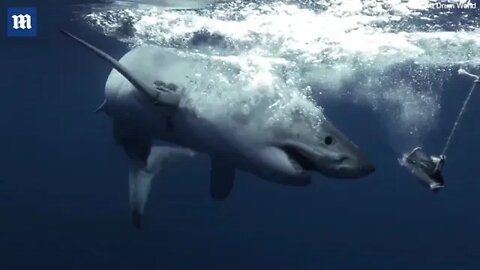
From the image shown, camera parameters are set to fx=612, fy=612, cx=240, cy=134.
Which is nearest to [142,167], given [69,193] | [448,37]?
[448,37]

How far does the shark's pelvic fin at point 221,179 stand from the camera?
928 centimetres

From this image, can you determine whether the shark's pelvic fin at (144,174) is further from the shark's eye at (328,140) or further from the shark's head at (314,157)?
the shark's eye at (328,140)

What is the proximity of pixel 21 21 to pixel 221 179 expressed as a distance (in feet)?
52.2

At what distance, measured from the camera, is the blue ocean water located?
3706 cm

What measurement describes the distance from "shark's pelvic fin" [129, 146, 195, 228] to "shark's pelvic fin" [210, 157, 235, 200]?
1.40m

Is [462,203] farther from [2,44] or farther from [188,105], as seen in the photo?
[188,105]

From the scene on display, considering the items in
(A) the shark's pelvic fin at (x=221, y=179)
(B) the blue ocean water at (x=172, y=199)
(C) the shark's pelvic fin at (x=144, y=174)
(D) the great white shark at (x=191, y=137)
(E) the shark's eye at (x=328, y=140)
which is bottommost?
(B) the blue ocean water at (x=172, y=199)

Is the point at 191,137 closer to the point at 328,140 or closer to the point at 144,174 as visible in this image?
the point at 328,140

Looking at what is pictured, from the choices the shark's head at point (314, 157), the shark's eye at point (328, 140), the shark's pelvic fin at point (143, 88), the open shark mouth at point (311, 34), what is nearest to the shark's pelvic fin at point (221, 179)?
the shark's pelvic fin at point (143, 88)

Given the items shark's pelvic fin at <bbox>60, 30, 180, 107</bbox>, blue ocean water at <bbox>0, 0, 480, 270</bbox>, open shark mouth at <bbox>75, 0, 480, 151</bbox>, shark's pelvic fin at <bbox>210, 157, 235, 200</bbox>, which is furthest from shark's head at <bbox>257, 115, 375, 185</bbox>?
blue ocean water at <bbox>0, 0, 480, 270</bbox>

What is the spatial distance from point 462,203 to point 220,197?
8738 centimetres

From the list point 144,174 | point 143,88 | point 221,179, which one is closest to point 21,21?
point 144,174

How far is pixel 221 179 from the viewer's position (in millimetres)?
9586

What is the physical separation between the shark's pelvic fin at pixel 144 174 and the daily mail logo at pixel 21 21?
34.4ft
